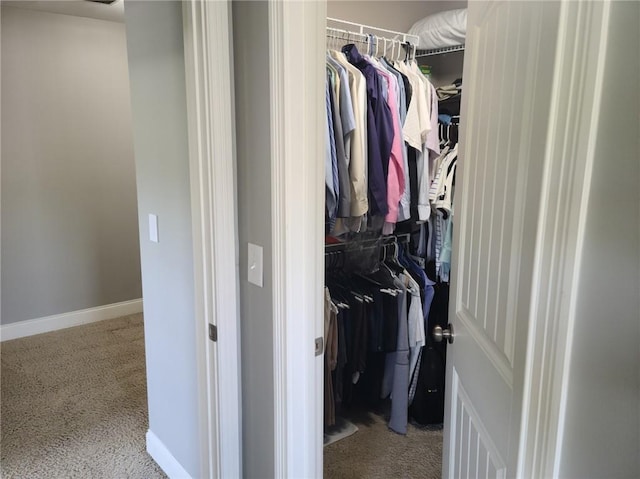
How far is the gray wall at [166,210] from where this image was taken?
5.07ft

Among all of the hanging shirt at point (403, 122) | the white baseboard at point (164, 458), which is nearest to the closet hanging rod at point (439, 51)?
the hanging shirt at point (403, 122)

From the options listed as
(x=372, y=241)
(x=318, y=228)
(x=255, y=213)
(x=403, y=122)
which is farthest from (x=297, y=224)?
(x=372, y=241)

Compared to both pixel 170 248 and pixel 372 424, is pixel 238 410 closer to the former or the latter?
pixel 170 248

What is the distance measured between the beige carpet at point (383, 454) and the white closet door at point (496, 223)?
31.3 inches

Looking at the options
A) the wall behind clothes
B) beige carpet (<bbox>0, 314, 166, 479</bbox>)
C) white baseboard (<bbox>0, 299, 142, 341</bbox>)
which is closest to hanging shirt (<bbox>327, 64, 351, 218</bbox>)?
the wall behind clothes

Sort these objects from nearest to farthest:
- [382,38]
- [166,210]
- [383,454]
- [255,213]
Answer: [255,213], [166,210], [383,454], [382,38]

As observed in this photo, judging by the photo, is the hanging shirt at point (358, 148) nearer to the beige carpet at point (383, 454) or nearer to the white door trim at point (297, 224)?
the white door trim at point (297, 224)

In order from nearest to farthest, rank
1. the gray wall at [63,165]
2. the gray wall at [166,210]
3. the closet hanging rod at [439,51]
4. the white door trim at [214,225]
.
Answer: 1. the white door trim at [214,225]
2. the gray wall at [166,210]
3. the closet hanging rod at [439,51]
4. the gray wall at [63,165]

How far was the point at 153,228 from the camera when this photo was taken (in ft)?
5.95

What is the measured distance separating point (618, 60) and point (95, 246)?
146 inches

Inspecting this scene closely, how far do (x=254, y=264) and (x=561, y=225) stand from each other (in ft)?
2.71

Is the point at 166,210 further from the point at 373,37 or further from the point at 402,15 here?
the point at 402,15

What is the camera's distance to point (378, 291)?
7.30 feet

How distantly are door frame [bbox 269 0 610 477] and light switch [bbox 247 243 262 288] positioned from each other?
0.10 meters
